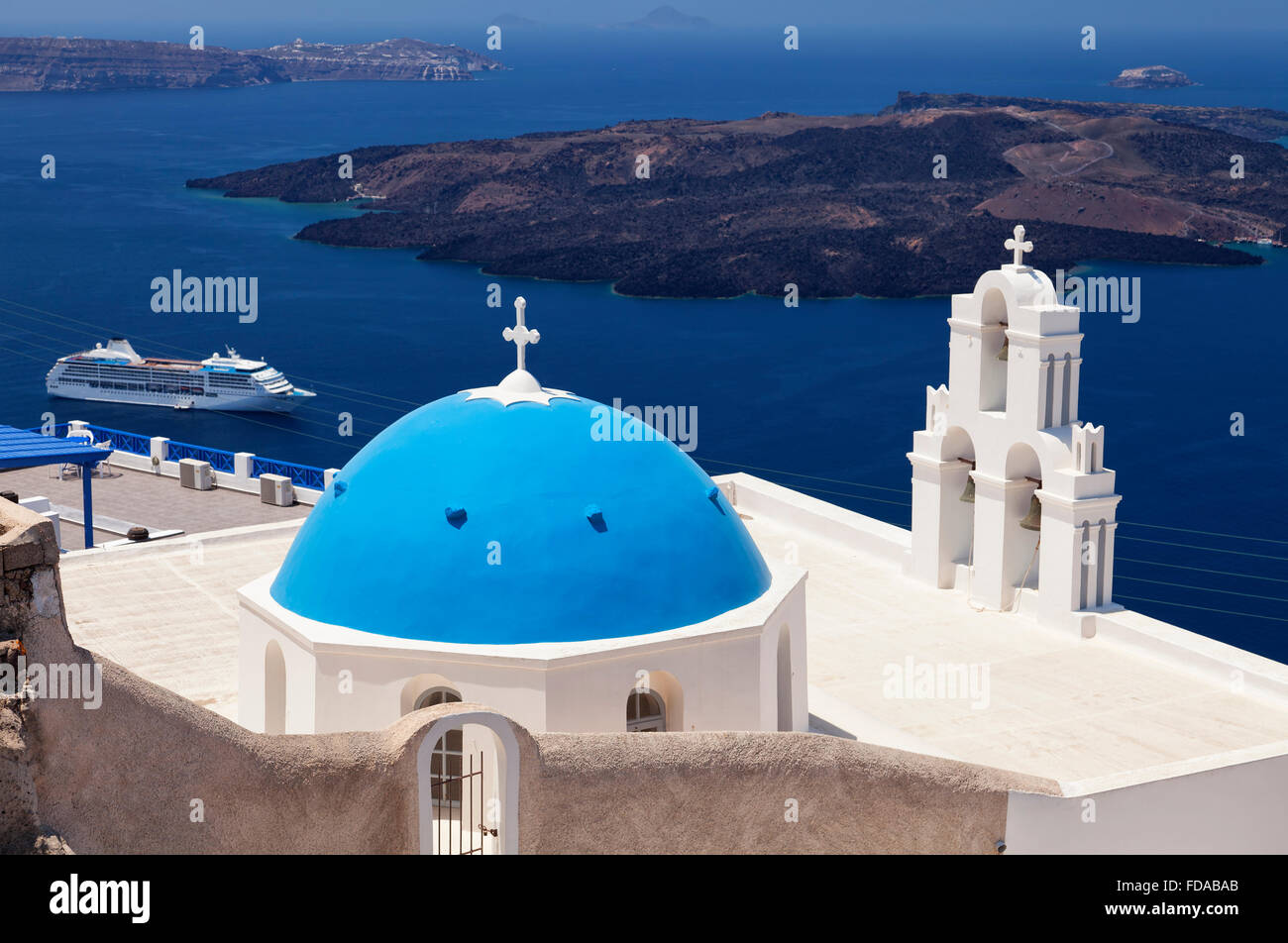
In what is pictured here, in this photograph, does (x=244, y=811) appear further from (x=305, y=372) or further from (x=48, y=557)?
(x=305, y=372)

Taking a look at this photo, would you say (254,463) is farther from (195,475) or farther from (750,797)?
(750,797)

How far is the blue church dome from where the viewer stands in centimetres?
1642

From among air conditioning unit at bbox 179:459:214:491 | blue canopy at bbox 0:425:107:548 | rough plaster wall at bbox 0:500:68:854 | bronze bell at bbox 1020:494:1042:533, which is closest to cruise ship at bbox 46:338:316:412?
air conditioning unit at bbox 179:459:214:491

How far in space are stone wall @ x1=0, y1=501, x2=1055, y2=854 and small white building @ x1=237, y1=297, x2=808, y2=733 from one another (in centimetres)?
205

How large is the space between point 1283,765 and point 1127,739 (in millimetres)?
1820

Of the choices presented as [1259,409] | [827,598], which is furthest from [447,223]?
[827,598]

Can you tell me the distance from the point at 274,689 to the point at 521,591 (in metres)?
3.08

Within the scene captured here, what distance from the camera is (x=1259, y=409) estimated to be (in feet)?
268

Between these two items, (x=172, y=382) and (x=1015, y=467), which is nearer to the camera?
(x=1015, y=467)

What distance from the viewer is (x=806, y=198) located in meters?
134

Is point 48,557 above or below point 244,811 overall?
above

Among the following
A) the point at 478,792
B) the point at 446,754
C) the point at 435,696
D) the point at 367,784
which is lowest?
the point at 478,792

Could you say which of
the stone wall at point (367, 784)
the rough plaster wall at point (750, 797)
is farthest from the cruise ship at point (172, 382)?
the stone wall at point (367, 784)

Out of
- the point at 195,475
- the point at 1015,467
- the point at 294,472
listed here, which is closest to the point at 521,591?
the point at 1015,467
